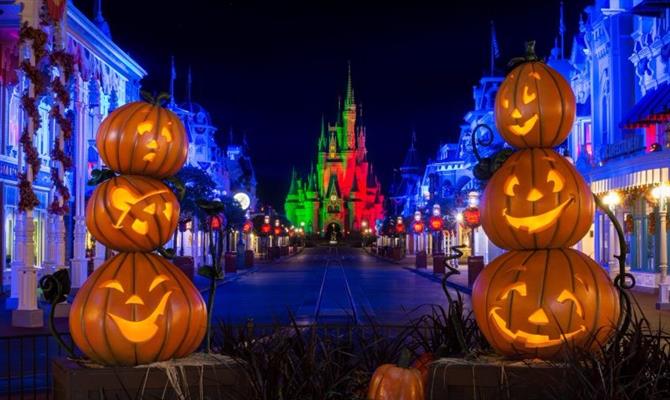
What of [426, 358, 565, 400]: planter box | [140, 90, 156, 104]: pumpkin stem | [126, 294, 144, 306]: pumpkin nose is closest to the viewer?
[426, 358, 565, 400]: planter box

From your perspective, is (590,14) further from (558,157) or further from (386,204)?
(386,204)

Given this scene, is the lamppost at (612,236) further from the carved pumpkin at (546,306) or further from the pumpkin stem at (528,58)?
the carved pumpkin at (546,306)

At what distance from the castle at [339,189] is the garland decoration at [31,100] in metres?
147

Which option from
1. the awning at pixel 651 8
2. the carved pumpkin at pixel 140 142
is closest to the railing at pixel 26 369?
the carved pumpkin at pixel 140 142

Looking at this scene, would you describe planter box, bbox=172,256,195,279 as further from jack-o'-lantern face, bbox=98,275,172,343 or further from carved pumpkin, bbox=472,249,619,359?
carved pumpkin, bbox=472,249,619,359

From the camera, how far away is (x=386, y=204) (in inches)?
7672

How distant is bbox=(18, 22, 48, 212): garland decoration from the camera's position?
16.4 m

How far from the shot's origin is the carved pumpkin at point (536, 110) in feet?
19.0

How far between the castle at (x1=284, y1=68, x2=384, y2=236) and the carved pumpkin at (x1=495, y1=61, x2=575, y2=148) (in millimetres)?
157462

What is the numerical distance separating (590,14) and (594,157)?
263 inches

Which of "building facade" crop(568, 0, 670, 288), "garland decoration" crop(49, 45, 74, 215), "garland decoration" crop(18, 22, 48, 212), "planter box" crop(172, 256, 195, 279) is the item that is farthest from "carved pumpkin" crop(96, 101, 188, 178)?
"planter box" crop(172, 256, 195, 279)

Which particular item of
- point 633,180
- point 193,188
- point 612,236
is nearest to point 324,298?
point 633,180

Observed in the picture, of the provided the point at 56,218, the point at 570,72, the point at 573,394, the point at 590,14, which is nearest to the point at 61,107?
the point at 56,218

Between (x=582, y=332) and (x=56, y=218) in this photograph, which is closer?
(x=582, y=332)
